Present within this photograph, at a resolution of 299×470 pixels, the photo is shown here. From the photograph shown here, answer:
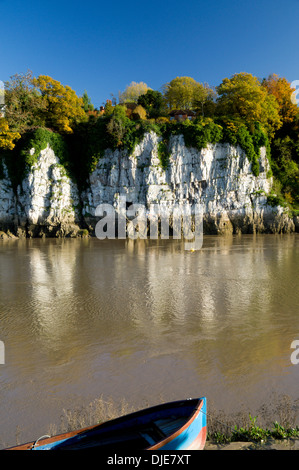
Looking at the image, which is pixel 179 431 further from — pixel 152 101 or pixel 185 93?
pixel 185 93

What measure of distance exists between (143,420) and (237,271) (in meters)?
13.8

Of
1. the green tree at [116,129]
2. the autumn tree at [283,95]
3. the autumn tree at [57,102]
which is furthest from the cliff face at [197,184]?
the autumn tree at [283,95]

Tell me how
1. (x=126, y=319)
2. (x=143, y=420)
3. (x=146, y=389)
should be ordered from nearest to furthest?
(x=143, y=420) → (x=146, y=389) → (x=126, y=319)

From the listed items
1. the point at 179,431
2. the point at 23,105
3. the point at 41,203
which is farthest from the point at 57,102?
the point at 179,431

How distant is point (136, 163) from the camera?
1411 inches

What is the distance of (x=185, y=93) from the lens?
4600 cm

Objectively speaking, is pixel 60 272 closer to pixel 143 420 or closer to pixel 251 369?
pixel 251 369

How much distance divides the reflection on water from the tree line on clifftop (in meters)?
22.0

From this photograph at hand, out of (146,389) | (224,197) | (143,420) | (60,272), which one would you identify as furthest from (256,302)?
(224,197)

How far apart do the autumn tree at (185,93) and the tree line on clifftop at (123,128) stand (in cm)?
598

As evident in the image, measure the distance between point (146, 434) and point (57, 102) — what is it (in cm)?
3983

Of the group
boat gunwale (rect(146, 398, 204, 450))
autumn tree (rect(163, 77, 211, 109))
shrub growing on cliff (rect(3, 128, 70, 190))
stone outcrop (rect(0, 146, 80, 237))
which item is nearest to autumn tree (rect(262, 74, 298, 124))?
autumn tree (rect(163, 77, 211, 109))

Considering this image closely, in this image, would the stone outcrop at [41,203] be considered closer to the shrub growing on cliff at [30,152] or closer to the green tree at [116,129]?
the shrub growing on cliff at [30,152]

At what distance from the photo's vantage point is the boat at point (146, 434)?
3.61 metres
